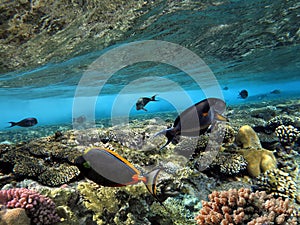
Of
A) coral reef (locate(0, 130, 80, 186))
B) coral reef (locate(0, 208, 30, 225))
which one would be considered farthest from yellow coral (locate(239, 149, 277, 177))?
coral reef (locate(0, 208, 30, 225))

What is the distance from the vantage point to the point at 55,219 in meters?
3.31

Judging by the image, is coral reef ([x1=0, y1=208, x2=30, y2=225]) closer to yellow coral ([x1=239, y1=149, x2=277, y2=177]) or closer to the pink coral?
the pink coral

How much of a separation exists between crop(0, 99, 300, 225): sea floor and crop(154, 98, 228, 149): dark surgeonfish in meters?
2.08

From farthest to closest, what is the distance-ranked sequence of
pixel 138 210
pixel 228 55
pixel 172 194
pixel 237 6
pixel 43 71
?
1. pixel 228 55
2. pixel 43 71
3. pixel 237 6
4. pixel 172 194
5. pixel 138 210

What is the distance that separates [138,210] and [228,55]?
71.3 ft

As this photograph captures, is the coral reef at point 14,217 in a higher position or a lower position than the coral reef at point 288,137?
lower

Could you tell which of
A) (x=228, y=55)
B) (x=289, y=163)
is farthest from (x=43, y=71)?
(x=289, y=163)

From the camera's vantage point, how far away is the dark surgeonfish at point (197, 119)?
2.62 m

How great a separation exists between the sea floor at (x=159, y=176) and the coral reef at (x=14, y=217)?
634 mm

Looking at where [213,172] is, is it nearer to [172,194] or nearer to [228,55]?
[172,194]

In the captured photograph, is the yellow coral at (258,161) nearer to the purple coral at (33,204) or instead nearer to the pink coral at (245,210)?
the pink coral at (245,210)

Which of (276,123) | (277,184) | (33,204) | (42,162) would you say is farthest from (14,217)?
(276,123)

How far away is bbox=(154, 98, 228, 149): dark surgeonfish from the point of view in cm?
262

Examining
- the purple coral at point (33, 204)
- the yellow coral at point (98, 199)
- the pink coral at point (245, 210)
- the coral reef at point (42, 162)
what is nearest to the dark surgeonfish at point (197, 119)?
the pink coral at point (245, 210)
